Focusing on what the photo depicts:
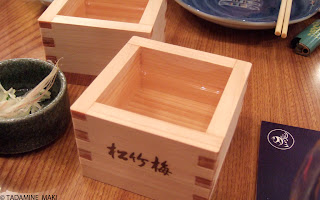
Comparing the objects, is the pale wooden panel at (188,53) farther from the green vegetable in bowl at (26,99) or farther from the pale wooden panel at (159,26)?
the green vegetable in bowl at (26,99)

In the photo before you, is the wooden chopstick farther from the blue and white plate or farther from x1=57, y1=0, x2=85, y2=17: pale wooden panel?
x1=57, y1=0, x2=85, y2=17: pale wooden panel

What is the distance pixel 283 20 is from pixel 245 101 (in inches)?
11.6

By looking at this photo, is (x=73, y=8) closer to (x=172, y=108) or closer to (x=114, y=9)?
(x=114, y=9)

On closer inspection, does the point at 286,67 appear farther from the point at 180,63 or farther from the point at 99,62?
the point at 99,62

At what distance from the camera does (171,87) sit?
81 cm

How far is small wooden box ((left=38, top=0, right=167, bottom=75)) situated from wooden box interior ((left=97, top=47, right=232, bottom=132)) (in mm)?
85

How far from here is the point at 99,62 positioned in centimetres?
88

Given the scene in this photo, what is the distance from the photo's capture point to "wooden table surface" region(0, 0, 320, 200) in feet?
2.31

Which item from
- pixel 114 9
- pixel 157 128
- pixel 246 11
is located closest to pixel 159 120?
pixel 157 128

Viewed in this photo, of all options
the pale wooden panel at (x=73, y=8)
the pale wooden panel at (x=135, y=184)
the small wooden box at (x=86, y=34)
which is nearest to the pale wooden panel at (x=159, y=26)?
the small wooden box at (x=86, y=34)

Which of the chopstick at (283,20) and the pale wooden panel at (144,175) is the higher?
the chopstick at (283,20)

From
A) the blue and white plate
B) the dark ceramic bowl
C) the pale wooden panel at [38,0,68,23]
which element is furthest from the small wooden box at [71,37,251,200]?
the blue and white plate

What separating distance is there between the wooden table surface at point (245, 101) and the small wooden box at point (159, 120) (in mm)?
58

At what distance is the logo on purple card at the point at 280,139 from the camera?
77 centimetres
